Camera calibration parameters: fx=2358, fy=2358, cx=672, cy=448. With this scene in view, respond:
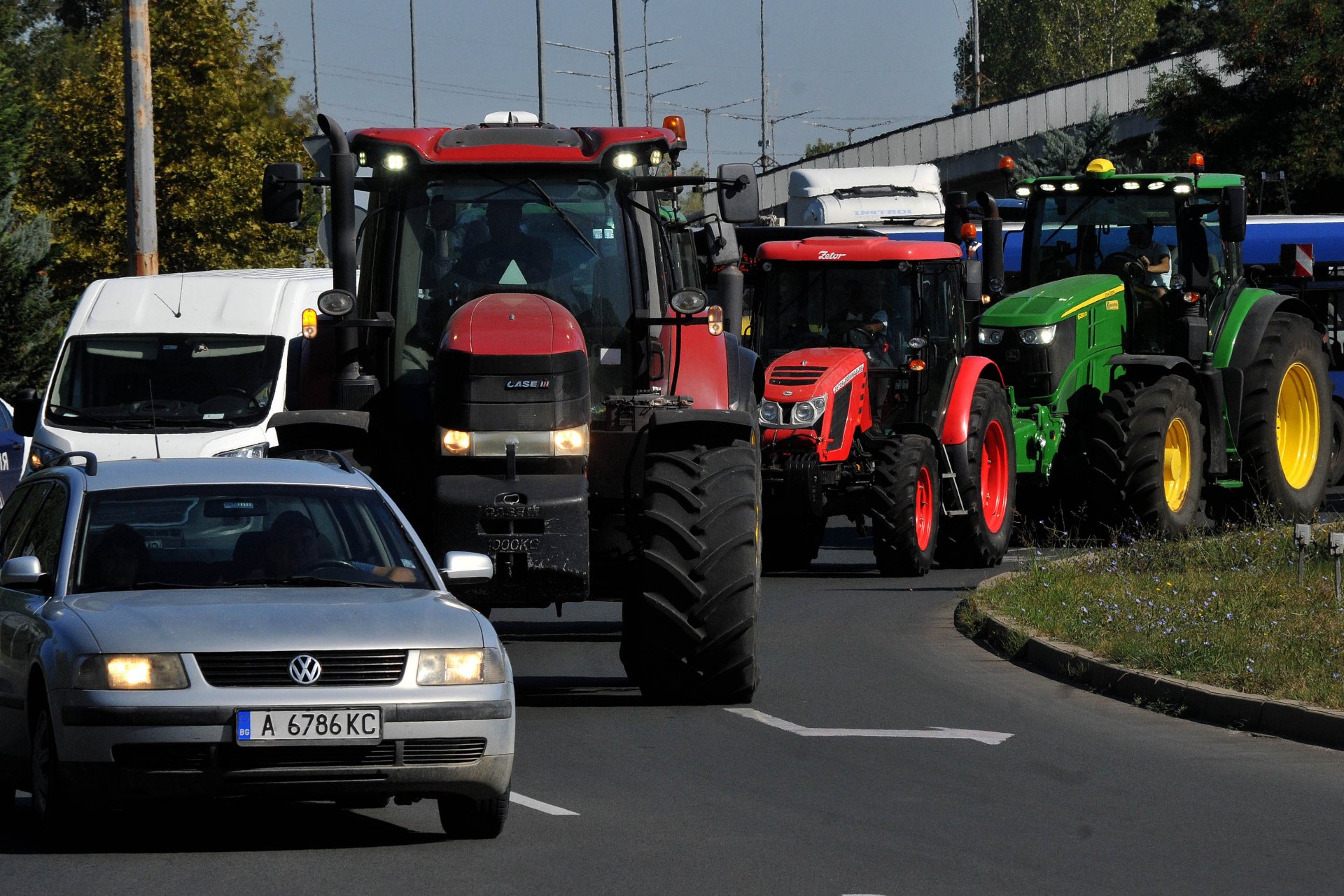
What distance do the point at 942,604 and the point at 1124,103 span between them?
145 ft

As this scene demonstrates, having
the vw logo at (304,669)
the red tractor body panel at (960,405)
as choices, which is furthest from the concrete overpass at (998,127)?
the vw logo at (304,669)

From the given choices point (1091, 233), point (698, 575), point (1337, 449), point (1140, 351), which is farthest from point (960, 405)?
point (1337, 449)

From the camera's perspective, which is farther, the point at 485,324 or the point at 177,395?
the point at 177,395

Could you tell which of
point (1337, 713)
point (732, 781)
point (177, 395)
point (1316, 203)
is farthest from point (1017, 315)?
point (1316, 203)

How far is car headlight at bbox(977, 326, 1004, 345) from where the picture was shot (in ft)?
71.5

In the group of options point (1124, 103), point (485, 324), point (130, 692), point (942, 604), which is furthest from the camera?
point (1124, 103)

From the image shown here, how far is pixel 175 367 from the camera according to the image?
20625 millimetres

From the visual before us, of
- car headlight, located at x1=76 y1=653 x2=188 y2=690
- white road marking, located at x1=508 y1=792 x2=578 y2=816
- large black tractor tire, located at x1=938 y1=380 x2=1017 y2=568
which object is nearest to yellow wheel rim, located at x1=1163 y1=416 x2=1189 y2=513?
large black tractor tire, located at x1=938 y1=380 x2=1017 y2=568

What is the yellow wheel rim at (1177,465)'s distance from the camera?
21.5m

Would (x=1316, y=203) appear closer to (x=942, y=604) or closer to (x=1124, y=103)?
(x=1124, y=103)

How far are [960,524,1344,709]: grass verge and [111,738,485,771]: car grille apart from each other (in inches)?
204

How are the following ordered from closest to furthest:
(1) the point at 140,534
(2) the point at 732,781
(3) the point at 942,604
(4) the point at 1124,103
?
(1) the point at 140,534
(2) the point at 732,781
(3) the point at 942,604
(4) the point at 1124,103

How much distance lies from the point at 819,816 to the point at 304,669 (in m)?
2.23

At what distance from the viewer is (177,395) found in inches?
805
